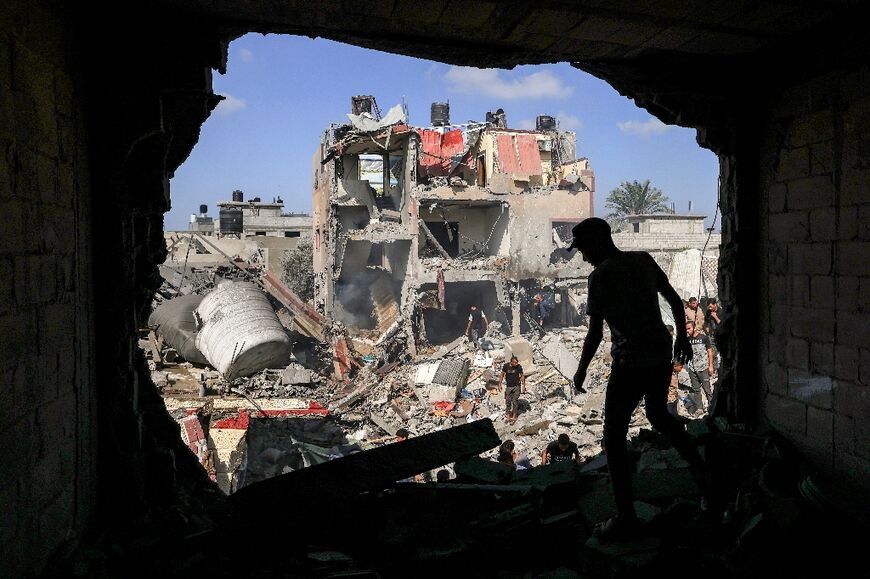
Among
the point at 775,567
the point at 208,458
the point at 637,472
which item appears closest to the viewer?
the point at 775,567

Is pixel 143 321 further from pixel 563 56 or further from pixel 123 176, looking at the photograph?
pixel 563 56

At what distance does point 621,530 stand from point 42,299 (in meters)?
3.28

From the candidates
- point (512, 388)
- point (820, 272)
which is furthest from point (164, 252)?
point (512, 388)

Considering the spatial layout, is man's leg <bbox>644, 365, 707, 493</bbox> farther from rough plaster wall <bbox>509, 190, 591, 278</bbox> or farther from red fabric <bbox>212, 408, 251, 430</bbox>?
rough plaster wall <bbox>509, 190, 591, 278</bbox>

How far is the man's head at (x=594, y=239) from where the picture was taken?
3639 millimetres

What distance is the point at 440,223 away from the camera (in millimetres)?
29672

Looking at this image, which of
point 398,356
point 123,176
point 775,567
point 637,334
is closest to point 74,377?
point 123,176

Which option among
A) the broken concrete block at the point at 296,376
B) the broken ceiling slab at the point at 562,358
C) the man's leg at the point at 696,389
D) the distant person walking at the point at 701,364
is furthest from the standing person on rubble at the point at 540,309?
the broken concrete block at the point at 296,376

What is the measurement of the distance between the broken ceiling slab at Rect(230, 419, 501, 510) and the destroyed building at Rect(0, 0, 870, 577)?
0.03 meters

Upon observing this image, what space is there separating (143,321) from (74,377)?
92 cm

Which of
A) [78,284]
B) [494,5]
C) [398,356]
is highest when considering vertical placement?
[494,5]

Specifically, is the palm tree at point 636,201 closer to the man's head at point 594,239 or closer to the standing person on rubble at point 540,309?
the standing person on rubble at point 540,309

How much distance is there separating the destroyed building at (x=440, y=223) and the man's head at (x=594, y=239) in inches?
818

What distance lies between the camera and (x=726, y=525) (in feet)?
12.0
